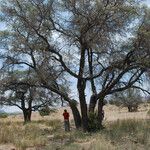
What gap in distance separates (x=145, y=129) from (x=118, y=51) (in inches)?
211

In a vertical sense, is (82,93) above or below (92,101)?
above

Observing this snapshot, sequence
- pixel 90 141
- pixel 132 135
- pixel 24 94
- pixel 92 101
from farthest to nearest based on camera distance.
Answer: pixel 24 94
pixel 92 101
pixel 132 135
pixel 90 141

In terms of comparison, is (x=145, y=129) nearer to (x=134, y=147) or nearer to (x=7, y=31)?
(x=134, y=147)

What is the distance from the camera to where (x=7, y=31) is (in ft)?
97.3

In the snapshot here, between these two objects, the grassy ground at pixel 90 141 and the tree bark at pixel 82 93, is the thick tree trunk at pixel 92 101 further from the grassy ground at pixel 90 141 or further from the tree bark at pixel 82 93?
the grassy ground at pixel 90 141

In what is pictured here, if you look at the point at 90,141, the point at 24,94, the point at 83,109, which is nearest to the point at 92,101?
the point at 83,109

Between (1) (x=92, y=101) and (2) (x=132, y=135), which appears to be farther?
(1) (x=92, y=101)

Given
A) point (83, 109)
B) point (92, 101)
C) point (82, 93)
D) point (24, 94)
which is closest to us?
point (82, 93)

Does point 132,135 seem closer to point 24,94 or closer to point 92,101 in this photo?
point 92,101

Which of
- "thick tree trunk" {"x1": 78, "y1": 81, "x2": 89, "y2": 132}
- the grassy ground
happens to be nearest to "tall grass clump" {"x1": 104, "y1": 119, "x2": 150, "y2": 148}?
the grassy ground

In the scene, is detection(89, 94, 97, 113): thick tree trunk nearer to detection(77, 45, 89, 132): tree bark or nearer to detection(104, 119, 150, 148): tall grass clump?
detection(77, 45, 89, 132): tree bark

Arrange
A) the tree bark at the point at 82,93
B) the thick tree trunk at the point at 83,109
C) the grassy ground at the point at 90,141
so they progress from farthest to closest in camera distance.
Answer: the thick tree trunk at the point at 83,109 → the tree bark at the point at 82,93 → the grassy ground at the point at 90,141

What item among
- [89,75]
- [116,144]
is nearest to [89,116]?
[89,75]

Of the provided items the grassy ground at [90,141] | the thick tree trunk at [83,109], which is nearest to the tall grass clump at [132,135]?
the grassy ground at [90,141]
